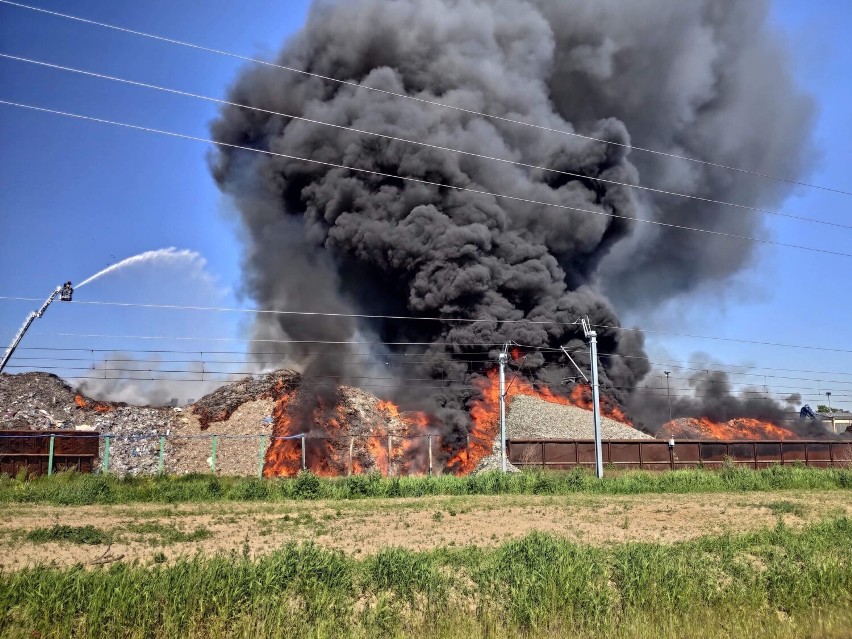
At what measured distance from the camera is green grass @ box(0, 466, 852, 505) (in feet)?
87.1

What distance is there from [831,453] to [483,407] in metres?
26.3

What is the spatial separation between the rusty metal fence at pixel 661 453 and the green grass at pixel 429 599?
91.1 feet

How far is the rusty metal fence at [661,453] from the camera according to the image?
1567 inches

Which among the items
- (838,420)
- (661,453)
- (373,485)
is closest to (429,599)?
(373,485)

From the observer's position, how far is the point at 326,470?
43031mm

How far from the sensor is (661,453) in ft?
139

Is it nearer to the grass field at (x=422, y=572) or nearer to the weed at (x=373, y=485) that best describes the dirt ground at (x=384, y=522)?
the grass field at (x=422, y=572)

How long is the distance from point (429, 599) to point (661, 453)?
35.6m

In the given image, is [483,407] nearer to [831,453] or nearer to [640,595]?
[831,453]

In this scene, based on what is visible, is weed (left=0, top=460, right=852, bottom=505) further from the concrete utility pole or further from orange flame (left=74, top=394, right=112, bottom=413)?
orange flame (left=74, top=394, right=112, bottom=413)

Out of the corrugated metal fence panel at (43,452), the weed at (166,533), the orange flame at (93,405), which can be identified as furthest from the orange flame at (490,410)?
the orange flame at (93,405)

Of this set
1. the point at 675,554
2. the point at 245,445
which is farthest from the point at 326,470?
the point at 675,554

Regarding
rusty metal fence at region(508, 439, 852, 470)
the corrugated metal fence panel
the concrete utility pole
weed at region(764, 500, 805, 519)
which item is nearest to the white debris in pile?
rusty metal fence at region(508, 439, 852, 470)

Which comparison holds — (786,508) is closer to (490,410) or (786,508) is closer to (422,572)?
(422,572)
